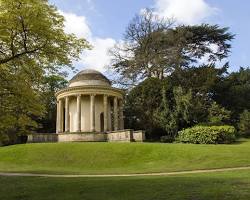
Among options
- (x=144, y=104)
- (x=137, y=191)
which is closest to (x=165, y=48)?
(x=144, y=104)

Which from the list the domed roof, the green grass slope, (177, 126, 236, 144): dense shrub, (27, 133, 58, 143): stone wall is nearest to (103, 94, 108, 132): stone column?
the domed roof

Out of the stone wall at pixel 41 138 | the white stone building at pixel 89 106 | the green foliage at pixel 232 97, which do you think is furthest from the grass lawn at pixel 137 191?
the green foliage at pixel 232 97

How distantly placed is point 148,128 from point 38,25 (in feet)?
115

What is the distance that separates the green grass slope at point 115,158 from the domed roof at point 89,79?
14.0m

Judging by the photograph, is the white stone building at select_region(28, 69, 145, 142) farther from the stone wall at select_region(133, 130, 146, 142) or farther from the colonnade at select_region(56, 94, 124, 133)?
the stone wall at select_region(133, 130, 146, 142)

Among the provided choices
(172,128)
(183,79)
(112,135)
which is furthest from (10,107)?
(183,79)

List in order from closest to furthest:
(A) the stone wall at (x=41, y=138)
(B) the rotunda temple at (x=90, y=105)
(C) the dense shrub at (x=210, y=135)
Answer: (C) the dense shrub at (x=210, y=135) < (A) the stone wall at (x=41, y=138) < (B) the rotunda temple at (x=90, y=105)

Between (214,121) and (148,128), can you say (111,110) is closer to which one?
(148,128)

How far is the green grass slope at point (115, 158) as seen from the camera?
26.6 meters

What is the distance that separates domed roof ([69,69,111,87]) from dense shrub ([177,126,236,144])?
43.6 feet

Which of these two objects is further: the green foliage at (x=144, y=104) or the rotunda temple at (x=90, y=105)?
the green foliage at (x=144, y=104)

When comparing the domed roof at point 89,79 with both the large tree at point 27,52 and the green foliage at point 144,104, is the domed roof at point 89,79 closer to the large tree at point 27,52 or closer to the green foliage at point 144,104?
the green foliage at point 144,104

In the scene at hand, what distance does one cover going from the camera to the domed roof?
49.7 meters

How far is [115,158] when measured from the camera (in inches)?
1238
